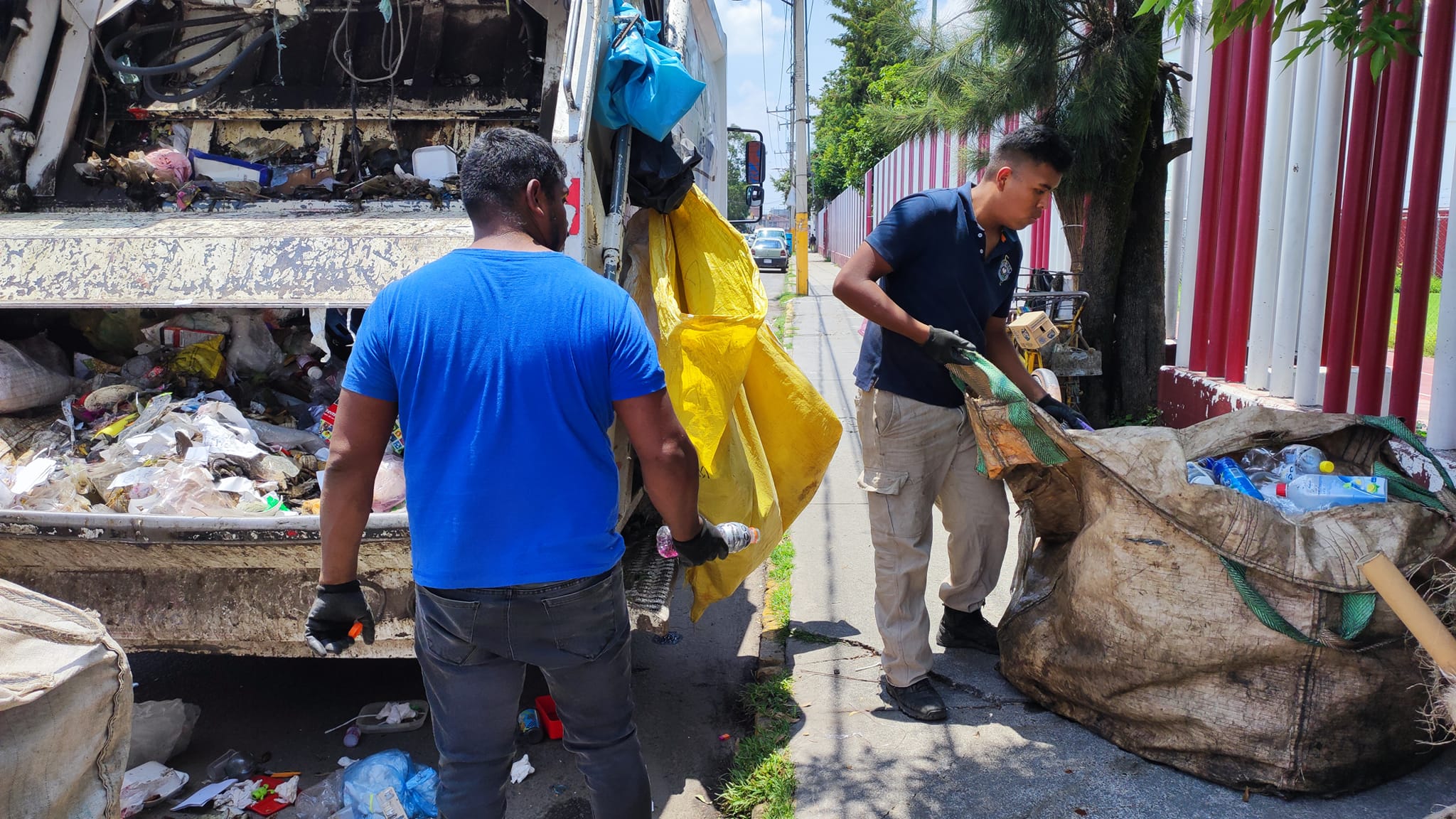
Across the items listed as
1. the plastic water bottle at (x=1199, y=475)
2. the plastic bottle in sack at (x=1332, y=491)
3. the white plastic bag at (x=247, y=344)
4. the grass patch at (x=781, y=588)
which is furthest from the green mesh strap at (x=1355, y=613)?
the white plastic bag at (x=247, y=344)

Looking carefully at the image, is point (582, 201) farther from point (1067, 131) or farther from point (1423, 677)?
point (1067, 131)

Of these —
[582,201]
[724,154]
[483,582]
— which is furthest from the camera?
[724,154]

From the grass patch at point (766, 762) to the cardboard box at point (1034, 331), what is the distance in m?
2.90

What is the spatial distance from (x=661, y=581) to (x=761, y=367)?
76 cm

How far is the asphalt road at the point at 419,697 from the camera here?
116 inches

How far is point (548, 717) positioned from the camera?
325 centimetres

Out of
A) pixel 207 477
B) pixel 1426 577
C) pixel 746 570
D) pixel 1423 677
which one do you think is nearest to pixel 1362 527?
pixel 1426 577

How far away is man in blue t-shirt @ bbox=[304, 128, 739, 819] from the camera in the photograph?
1921 millimetres

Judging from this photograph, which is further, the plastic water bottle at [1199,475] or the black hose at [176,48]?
the black hose at [176,48]

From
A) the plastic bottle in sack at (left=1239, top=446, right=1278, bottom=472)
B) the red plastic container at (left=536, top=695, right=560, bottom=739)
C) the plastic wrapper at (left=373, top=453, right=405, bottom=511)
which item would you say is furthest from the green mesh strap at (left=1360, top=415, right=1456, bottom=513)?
the plastic wrapper at (left=373, top=453, right=405, bottom=511)

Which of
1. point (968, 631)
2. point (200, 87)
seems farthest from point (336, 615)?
point (200, 87)

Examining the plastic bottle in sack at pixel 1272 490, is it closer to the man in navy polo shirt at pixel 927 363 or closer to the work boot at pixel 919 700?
the man in navy polo shirt at pixel 927 363

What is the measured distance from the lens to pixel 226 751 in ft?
9.98

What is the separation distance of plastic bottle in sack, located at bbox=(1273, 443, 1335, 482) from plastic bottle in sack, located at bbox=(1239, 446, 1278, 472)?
18 millimetres
